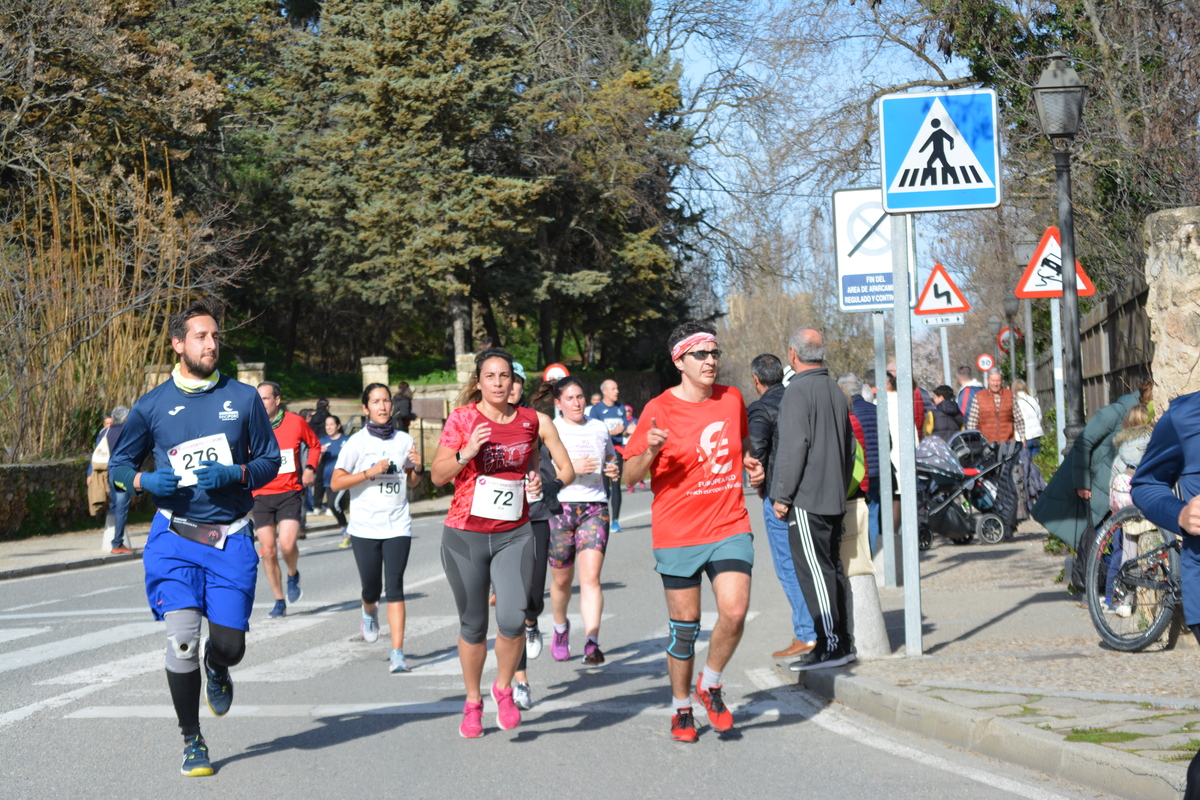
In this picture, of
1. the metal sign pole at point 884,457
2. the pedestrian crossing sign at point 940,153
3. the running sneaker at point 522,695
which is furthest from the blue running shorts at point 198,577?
the metal sign pole at point 884,457

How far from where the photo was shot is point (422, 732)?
21.8 ft

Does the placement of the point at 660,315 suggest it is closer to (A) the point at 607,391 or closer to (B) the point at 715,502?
(A) the point at 607,391

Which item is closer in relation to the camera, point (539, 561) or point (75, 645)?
point (539, 561)

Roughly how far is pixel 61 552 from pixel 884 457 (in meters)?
12.5

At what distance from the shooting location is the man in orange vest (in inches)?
632

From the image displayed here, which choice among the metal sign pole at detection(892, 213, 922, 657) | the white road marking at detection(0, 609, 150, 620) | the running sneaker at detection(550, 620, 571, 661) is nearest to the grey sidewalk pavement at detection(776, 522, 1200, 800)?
the metal sign pole at detection(892, 213, 922, 657)

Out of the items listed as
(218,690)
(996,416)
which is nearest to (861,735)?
(218,690)

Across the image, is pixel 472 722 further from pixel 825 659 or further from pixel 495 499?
pixel 825 659

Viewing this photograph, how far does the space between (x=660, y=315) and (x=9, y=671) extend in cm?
3581

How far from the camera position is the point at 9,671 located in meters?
8.69

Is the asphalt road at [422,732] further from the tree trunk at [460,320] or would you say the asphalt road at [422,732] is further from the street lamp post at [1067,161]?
the tree trunk at [460,320]

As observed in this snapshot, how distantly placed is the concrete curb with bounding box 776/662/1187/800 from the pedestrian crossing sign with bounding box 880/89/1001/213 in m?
2.88

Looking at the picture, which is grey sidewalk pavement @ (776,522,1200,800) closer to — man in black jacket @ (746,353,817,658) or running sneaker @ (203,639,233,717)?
man in black jacket @ (746,353,817,658)

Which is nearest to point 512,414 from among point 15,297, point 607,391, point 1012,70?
point 607,391
